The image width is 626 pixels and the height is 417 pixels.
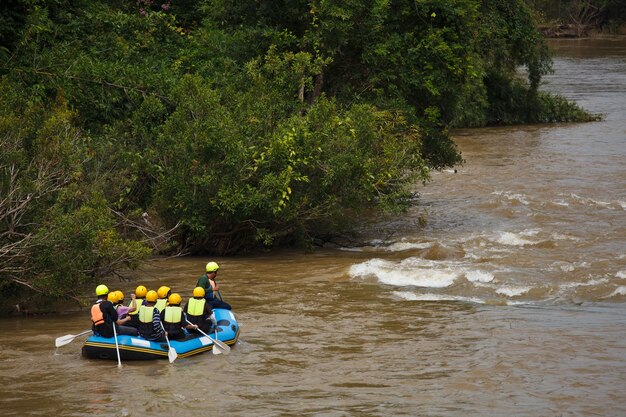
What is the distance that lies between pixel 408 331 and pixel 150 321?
3.75 meters

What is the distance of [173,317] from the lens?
14.8m

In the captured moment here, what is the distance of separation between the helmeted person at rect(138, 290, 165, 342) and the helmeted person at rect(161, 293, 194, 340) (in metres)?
0.13

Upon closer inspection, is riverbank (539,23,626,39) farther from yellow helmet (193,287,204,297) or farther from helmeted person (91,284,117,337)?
helmeted person (91,284,117,337)

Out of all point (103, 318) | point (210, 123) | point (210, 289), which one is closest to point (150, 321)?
point (103, 318)

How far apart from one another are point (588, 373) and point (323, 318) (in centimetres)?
437

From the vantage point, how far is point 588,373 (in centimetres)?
1382

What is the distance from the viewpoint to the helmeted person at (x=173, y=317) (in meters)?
14.7

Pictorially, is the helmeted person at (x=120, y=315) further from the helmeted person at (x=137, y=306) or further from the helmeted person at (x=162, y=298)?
the helmeted person at (x=162, y=298)

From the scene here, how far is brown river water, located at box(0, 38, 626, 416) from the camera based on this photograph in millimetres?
12922

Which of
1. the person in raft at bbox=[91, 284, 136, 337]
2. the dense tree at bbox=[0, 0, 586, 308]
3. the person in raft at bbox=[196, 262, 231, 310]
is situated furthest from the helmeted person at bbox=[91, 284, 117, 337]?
the dense tree at bbox=[0, 0, 586, 308]

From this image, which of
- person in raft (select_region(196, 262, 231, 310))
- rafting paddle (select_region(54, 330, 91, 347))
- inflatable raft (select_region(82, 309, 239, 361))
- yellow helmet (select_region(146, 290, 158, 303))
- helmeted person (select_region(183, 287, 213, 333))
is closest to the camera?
inflatable raft (select_region(82, 309, 239, 361))

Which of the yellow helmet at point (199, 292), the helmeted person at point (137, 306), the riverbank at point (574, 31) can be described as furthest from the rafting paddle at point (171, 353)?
the riverbank at point (574, 31)

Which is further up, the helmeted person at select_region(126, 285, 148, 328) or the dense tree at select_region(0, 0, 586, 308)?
the dense tree at select_region(0, 0, 586, 308)

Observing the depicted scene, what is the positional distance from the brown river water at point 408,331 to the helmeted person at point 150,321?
0.38 meters
